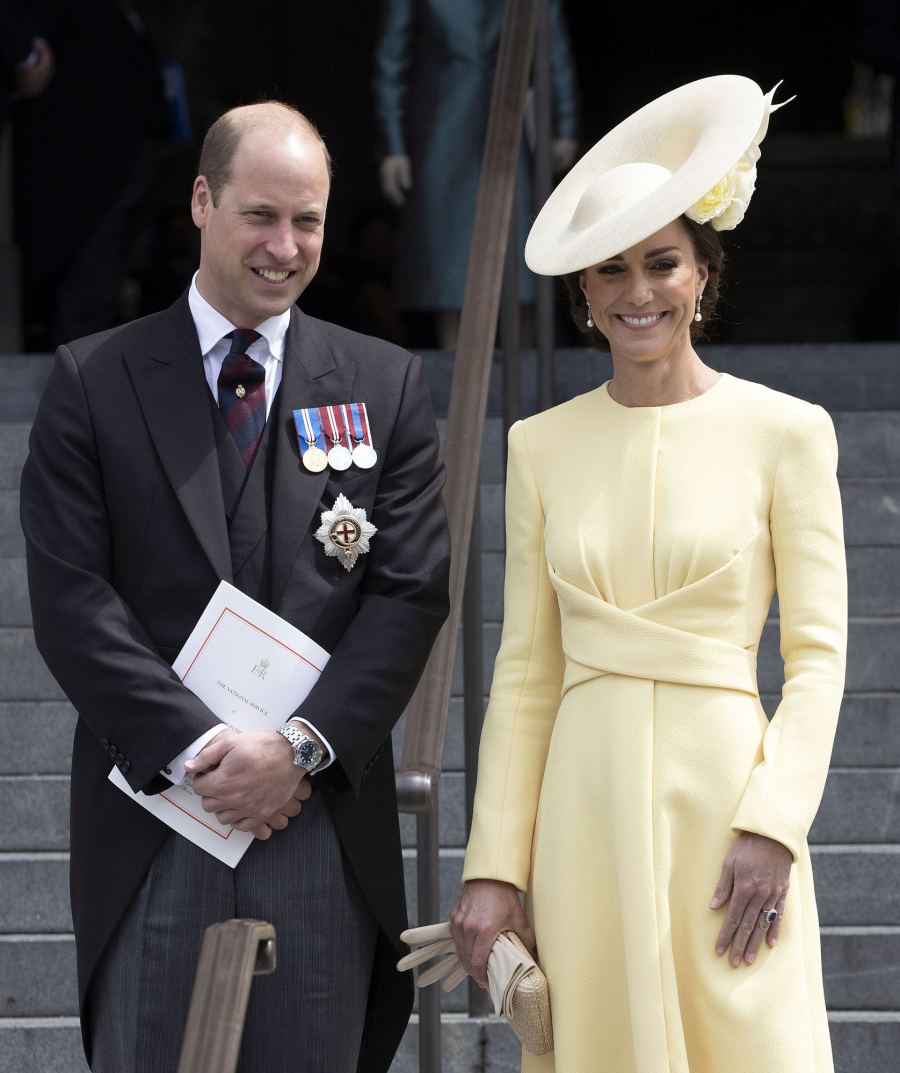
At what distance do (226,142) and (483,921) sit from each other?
1.10 metres

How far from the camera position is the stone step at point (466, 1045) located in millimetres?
3398

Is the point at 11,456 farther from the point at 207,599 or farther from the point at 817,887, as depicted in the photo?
the point at 207,599

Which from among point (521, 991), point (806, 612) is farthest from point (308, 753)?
point (806, 612)

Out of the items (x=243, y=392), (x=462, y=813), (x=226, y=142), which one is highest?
(x=226, y=142)

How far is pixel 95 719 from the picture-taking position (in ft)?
7.75

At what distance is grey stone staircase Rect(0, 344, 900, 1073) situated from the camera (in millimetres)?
3533

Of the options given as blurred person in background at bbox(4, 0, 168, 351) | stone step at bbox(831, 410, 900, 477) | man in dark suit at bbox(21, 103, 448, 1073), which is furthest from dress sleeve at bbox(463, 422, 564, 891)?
blurred person in background at bbox(4, 0, 168, 351)

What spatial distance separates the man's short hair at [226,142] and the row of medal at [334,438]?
32cm

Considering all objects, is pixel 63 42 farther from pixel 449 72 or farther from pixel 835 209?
pixel 835 209

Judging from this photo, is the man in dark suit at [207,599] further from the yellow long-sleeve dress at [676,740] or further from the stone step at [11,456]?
the stone step at [11,456]

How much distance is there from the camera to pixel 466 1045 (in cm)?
340

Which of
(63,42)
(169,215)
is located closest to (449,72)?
(63,42)

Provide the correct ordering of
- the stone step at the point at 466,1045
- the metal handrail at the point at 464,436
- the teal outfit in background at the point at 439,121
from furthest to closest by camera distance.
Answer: the teal outfit in background at the point at 439,121, the stone step at the point at 466,1045, the metal handrail at the point at 464,436

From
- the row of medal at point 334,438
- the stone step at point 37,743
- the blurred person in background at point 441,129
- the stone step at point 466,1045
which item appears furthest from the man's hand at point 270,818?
the blurred person in background at point 441,129
